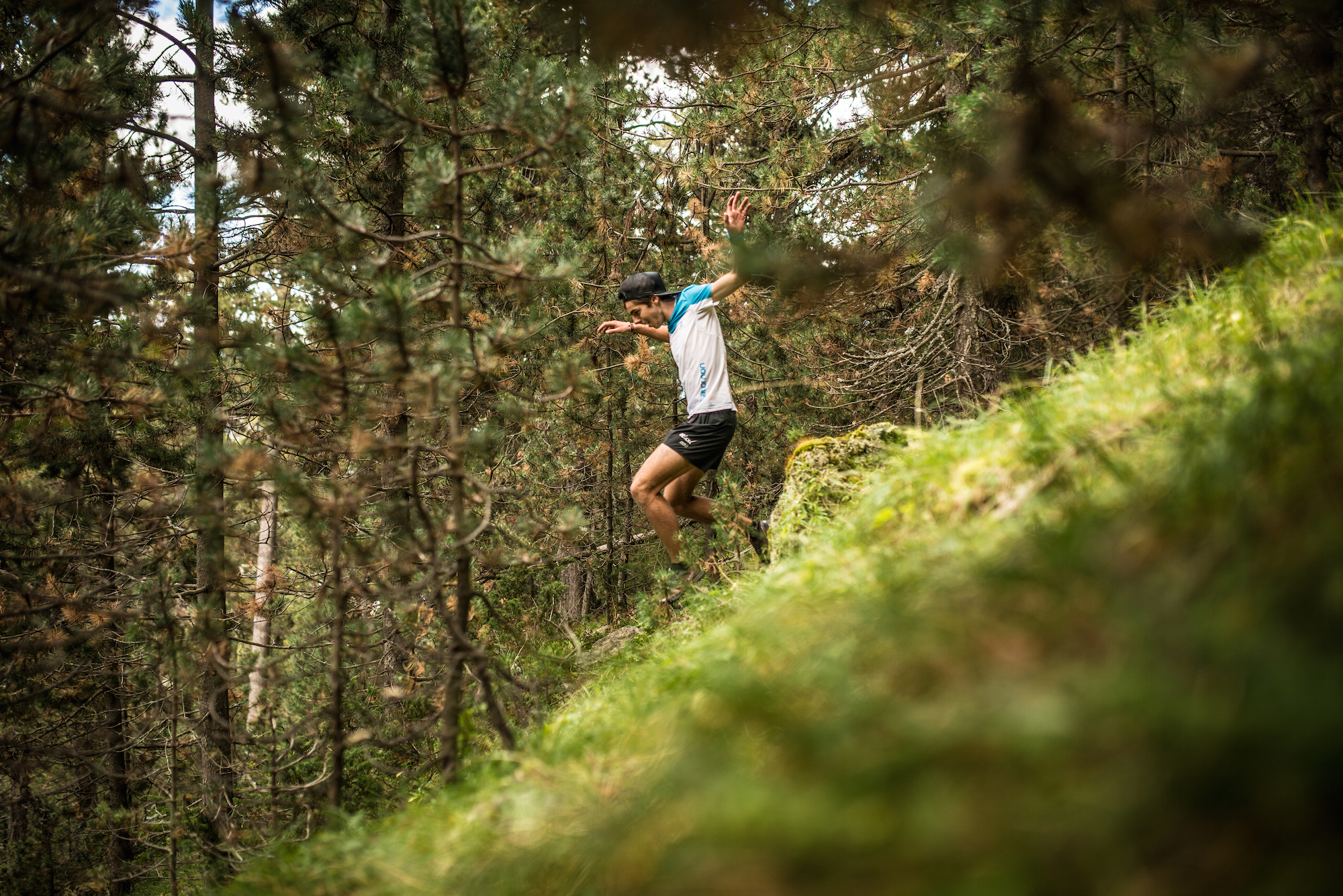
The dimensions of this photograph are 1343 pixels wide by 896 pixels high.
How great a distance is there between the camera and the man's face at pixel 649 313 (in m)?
5.84

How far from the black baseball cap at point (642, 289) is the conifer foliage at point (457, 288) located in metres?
0.69

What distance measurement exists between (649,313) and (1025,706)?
16.7ft

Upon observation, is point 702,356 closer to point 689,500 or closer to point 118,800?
point 689,500

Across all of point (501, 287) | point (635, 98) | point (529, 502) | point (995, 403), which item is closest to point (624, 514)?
point (529, 502)

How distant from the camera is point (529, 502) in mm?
7500

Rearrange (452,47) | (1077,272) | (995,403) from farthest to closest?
1. (1077,272)
2. (995,403)
3. (452,47)

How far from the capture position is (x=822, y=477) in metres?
4.43

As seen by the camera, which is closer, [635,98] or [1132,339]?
[1132,339]

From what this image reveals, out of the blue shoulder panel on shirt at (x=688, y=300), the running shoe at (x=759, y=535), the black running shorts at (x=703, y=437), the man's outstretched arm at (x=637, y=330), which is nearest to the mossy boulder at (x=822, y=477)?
the running shoe at (x=759, y=535)

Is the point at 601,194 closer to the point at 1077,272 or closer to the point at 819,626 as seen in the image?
the point at 1077,272

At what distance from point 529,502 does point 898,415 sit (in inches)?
154

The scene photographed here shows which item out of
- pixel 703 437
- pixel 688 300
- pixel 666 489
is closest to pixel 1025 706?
pixel 703 437

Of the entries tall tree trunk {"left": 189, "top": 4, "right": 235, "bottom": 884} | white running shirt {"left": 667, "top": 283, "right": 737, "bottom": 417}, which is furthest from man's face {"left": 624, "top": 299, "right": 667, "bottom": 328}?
tall tree trunk {"left": 189, "top": 4, "right": 235, "bottom": 884}

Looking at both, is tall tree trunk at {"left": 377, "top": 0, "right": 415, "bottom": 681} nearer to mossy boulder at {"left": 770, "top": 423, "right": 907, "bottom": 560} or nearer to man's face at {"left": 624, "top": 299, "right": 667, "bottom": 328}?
man's face at {"left": 624, "top": 299, "right": 667, "bottom": 328}
